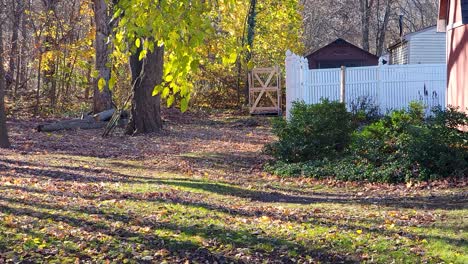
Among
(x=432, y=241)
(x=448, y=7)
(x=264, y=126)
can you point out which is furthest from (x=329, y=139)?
(x=264, y=126)

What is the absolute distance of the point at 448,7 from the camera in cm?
1562

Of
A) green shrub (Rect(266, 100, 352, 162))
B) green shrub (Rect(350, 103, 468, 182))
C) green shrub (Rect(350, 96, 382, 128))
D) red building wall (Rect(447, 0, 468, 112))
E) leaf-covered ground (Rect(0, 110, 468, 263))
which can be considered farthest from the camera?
green shrub (Rect(350, 96, 382, 128))

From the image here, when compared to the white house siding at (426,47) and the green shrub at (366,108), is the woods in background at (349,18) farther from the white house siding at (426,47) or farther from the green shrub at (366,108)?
the green shrub at (366,108)

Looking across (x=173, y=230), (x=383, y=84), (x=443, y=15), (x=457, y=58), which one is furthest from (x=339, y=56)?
(x=173, y=230)

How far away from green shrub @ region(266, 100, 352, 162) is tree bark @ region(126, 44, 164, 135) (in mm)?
6748

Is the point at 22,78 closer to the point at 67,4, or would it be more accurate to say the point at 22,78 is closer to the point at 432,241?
the point at 67,4

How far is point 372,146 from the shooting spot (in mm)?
12461

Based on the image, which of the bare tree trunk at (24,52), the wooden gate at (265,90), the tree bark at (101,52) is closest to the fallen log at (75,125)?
the tree bark at (101,52)

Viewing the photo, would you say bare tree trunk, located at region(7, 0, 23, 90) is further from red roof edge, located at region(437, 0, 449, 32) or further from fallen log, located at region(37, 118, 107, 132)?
red roof edge, located at region(437, 0, 449, 32)

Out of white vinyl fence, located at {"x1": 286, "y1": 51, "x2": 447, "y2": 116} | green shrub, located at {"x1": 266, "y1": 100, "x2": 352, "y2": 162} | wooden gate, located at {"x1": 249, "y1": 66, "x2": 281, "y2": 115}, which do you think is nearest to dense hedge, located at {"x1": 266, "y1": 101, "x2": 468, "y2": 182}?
green shrub, located at {"x1": 266, "y1": 100, "x2": 352, "y2": 162}

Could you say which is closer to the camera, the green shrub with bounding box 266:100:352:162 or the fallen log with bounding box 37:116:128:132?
the green shrub with bounding box 266:100:352:162

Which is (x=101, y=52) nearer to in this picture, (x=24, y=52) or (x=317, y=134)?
(x=24, y=52)

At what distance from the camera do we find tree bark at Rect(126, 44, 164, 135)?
64.3 ft

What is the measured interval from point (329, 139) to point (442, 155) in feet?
10.2
